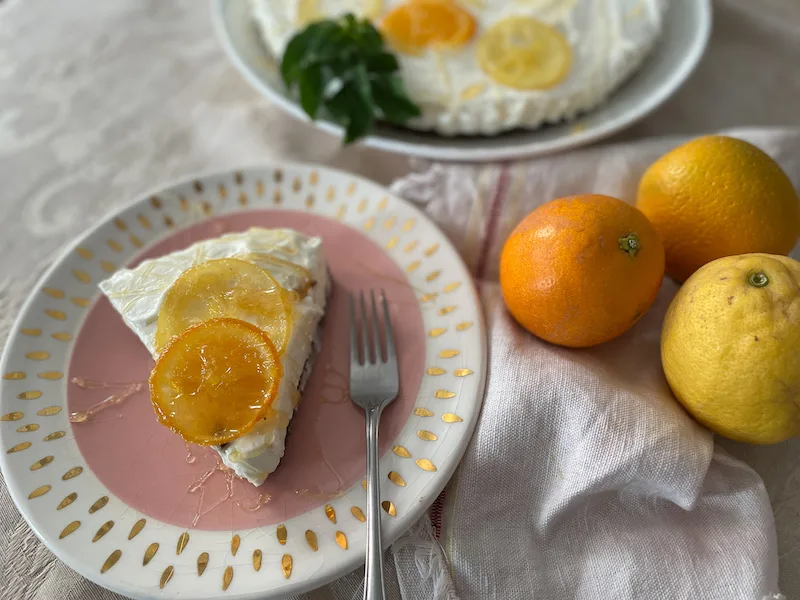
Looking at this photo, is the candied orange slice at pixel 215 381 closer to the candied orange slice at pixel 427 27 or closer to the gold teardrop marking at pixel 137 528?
the gold teardrop marking at pixel 137 528

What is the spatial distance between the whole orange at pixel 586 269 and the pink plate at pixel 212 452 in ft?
0.82

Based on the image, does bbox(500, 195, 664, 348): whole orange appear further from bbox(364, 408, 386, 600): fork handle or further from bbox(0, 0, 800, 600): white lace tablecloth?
bbox(364, 408, 386, 600): fork handle

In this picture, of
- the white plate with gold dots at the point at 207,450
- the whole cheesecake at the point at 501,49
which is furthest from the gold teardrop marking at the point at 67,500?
the whole cheesecake at the point at 501,49

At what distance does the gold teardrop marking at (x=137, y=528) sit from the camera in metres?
0.89

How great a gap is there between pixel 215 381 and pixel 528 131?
0.98 metres

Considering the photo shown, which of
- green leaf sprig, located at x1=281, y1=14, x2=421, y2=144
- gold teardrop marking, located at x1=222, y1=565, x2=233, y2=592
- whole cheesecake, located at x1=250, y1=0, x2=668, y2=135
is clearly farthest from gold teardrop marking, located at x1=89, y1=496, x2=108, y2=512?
whole cheesecake, located at x1=250, y1=0, x2=668, y2=135

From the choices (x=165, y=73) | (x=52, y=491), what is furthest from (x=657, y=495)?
(x=165, y=73)

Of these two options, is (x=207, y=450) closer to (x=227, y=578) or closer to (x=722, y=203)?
(x=227, y=578)

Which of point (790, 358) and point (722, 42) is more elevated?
point (790, 358)

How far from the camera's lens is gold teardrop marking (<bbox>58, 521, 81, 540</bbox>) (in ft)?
2.87

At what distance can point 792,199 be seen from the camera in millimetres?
1017

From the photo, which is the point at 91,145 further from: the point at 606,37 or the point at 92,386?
the point at 606,37

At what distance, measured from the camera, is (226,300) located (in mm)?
1009

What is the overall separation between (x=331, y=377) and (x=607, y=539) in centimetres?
52
